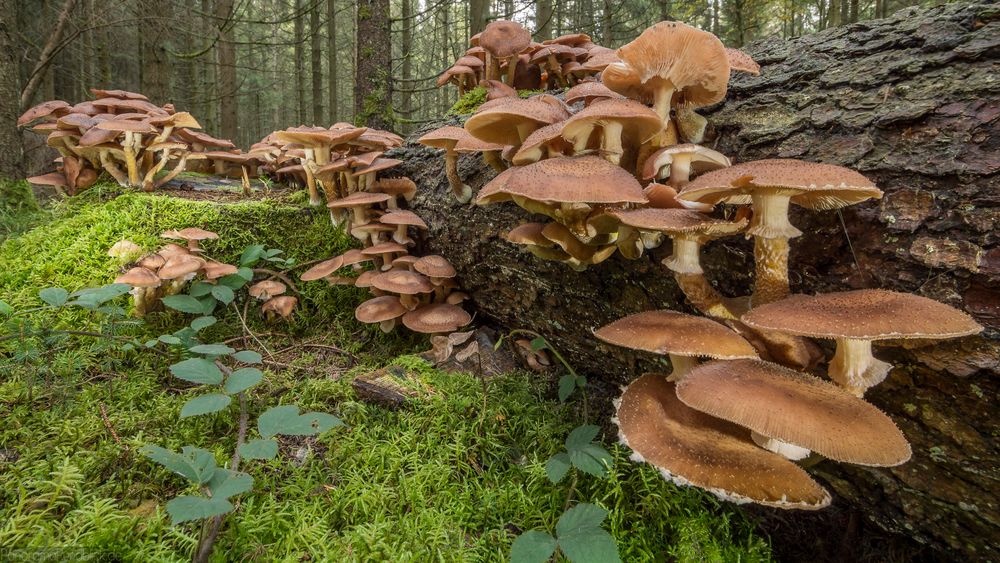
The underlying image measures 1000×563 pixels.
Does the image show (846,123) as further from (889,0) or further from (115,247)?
(889,0)

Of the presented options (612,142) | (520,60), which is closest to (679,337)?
(612,142)

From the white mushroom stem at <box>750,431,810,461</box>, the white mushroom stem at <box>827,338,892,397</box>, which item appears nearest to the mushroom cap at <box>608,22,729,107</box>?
the white mushroom stem at <box>827,338,892,397</box>

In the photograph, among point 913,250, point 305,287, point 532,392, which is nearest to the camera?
point 913,250

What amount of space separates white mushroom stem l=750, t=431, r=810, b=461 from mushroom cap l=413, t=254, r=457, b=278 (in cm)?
221

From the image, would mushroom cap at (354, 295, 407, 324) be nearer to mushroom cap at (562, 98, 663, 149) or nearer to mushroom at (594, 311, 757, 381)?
mushroom cap at (562, 98, 663, 149)

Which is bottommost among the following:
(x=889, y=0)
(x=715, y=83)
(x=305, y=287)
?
(x=305, y=287)

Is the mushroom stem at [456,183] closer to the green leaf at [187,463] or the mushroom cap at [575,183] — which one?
the mushroom cap at [575,183]

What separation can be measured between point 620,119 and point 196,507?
2.14 meters

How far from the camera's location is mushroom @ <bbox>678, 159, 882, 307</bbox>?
1312 millimetres

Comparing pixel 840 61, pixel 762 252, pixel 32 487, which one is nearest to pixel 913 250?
pixel 762 252

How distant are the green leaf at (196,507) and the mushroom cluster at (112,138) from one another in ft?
12.5

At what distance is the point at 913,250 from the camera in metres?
1.58

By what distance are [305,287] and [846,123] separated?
12.9 feet

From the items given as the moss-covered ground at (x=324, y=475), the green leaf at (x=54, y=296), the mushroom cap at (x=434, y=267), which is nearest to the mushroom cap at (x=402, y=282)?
the mushroom cap at (x=434, y=267)
